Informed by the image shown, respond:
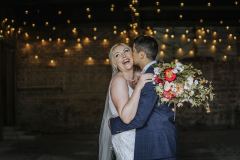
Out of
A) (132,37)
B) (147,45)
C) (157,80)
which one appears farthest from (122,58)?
(132,37)

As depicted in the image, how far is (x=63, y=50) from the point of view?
40.9 feet

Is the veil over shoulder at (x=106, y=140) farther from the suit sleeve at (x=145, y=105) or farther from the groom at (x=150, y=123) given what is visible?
the suit sleeve at (x=145, y=105)

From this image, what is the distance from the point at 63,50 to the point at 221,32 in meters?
4.13

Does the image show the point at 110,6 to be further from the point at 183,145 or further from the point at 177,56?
the point at 183,145

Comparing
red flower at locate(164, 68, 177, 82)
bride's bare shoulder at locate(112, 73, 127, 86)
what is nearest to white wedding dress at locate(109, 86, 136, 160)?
bride's bare shoulder at locate(112, 73, 127, 86)

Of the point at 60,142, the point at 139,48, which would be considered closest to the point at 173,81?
the point at 139,48

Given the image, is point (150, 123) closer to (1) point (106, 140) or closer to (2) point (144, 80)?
(2) point (144, 80)

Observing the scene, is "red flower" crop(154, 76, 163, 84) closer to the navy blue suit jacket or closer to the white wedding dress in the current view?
the navy blue suit jacket

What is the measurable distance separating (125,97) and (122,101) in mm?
44

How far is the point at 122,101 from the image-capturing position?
347 centimetres

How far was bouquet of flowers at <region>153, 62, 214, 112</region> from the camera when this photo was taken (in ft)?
10.9

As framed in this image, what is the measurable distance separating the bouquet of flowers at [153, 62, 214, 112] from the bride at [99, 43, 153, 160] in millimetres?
92

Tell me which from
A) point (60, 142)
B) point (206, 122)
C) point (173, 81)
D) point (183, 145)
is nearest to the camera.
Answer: point (173, 81)

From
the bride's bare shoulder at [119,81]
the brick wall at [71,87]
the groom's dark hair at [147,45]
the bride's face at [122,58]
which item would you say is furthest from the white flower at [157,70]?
the brick wall at [71,87]
